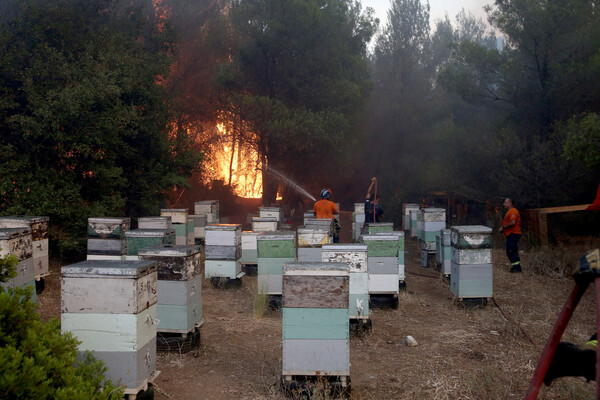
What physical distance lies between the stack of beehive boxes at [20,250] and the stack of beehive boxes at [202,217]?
6.64 m

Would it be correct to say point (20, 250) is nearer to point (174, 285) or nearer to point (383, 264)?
point (174, 285)

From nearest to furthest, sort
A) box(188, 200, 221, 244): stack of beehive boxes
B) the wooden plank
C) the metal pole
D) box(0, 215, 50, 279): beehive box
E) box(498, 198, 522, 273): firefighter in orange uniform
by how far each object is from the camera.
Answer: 1. the metal pole
2. the wooden plank
3. box(0, 215, 50, 279): beehive box
4. box(498, 198, 522, 273): firefighter in orange uniform
5. box(188, 200, 221, 244): stack of beehive boxes

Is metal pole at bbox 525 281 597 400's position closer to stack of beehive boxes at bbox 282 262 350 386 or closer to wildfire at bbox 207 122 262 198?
stack of beehive boxes at bbox 282 262 350 386

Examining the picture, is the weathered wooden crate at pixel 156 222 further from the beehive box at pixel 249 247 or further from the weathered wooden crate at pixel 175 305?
the weathered wooden crate at pixel 175 305

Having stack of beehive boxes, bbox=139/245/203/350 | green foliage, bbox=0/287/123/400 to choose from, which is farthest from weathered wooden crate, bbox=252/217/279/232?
green foliage, bbox=0/287/123/400

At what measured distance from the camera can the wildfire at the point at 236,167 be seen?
27672 millimetres

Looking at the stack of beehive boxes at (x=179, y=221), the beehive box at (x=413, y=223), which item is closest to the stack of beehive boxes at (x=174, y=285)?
the stack of beehive boxes at (x=179, y=221)

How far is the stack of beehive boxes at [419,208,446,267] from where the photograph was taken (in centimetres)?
1200

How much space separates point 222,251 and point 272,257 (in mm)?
1895

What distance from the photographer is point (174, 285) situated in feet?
18.9

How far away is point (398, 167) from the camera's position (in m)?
27.4

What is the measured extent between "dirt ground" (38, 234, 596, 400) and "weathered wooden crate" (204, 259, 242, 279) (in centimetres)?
33

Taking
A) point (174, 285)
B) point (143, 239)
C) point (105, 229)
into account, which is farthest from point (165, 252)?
point (105, 229)

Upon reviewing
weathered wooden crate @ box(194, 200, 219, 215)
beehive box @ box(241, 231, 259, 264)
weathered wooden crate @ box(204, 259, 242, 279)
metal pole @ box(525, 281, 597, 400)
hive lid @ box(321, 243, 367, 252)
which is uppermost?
weathered wooden crate @ box(194, 200, 219, 215)
